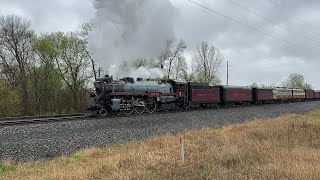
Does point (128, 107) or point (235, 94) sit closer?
point (128, 107)

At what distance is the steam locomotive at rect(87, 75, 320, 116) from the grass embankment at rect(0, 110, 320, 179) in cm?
932

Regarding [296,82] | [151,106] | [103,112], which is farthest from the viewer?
[296,82]

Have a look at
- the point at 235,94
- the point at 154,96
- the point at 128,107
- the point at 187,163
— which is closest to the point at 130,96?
the point at 128,107

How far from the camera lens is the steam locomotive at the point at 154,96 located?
24609mm

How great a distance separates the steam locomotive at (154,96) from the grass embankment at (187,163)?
9317 millimetres

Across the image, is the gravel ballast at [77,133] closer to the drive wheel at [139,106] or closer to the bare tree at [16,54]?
the drive wheel at [139,106]

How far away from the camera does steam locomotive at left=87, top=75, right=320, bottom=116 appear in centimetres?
2461

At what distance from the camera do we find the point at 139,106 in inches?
1049

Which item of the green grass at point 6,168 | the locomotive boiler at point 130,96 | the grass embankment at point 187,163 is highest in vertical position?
the locomotive boiler at point 130,96

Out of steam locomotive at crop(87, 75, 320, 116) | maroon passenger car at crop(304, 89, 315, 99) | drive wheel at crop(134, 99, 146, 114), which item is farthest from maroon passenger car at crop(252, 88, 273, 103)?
drive wheel at crop(134, 99, 146, 114)

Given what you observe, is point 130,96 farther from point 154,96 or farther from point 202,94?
point 202,94

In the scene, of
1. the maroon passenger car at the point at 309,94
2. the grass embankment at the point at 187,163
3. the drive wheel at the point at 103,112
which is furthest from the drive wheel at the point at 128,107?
the maroon passenger car at the point at 309,94

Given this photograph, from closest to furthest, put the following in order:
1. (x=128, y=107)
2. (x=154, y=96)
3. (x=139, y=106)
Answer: (x=128, y=107)
(x=139, y=106)
(x=154, y=96)

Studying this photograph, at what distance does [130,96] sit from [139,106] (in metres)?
1.23
